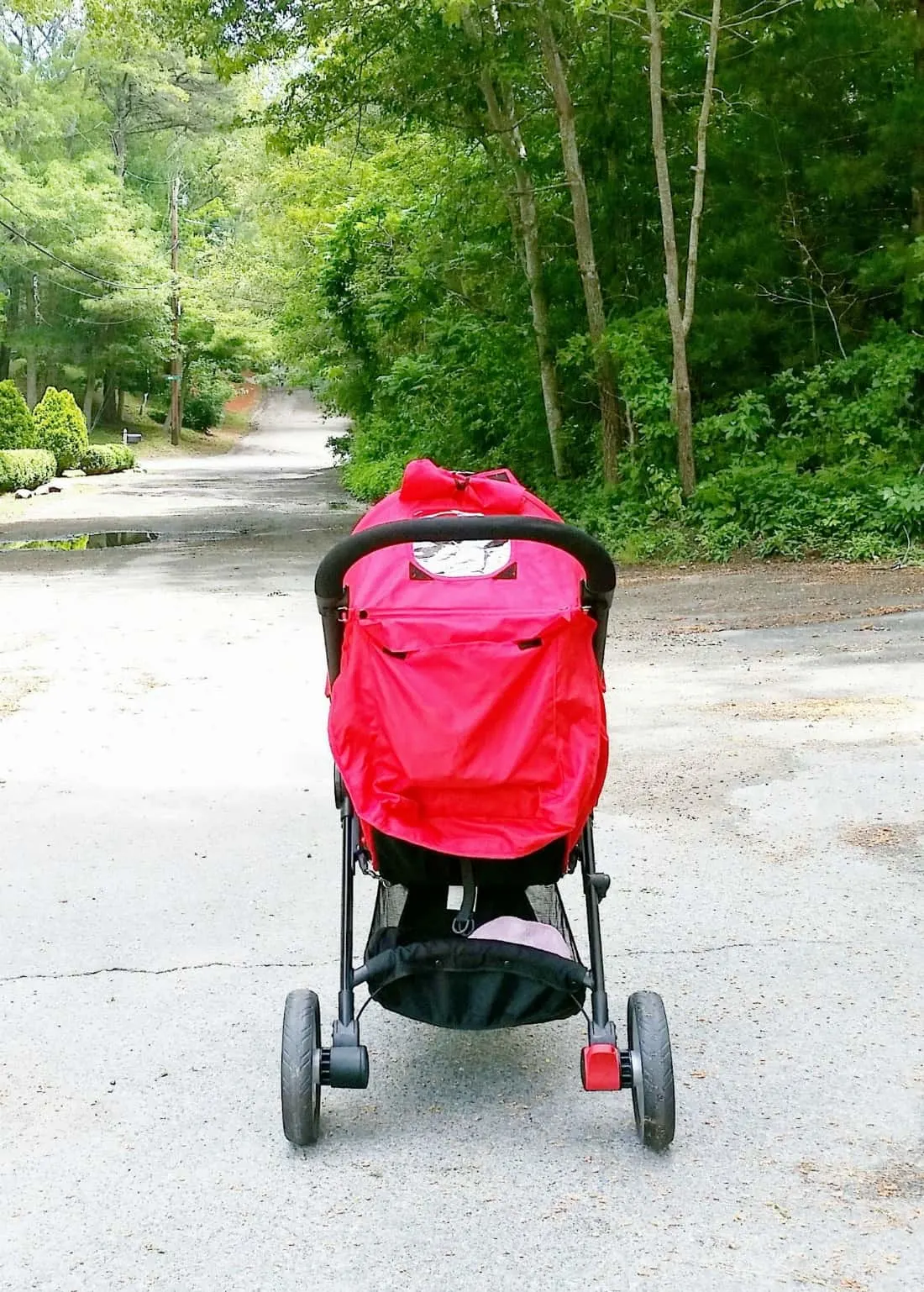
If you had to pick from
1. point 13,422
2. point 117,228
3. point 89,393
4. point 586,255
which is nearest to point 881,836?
point 586,255

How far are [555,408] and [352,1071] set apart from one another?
15041 millimetres

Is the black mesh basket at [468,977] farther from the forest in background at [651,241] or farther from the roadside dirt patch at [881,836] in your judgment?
the forest in background at [651,241]

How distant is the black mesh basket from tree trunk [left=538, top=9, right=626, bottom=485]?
13460 millimetres

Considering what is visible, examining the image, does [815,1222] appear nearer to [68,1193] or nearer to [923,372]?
[68,1193]

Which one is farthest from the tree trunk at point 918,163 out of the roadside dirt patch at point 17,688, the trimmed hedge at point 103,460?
the trimmed hedge at point 103,460

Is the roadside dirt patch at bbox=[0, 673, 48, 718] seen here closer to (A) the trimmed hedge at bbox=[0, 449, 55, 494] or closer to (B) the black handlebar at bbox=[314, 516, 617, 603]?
(B) the black handlebar at bbox=[314, 516, 617, 603]

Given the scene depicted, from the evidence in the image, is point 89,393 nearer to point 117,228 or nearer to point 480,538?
point 117,228

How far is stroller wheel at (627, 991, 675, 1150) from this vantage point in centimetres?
297

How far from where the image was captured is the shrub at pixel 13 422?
36.5 m

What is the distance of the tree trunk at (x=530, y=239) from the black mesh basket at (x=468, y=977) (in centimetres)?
1451

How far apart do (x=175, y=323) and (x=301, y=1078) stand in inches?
2291

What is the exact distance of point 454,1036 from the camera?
3.71m

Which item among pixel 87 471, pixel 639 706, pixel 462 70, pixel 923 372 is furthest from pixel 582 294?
pixel 87 471

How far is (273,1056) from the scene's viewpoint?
3578mm
